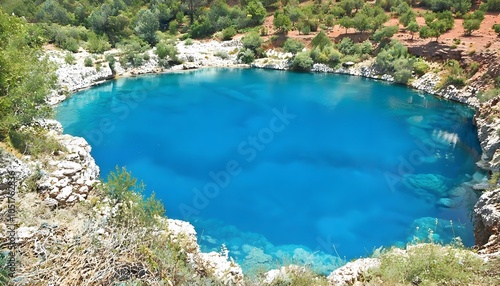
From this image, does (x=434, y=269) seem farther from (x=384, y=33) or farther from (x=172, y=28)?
(x=172, y=28)

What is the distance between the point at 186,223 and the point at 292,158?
9.14m

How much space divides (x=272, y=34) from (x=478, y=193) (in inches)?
1318

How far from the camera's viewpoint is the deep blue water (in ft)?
47.5

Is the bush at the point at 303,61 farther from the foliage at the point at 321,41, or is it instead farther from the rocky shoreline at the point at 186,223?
the foliage at the point at 321,41

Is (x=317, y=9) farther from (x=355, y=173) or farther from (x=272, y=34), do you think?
(x=355, y=173)

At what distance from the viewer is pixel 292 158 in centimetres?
2053

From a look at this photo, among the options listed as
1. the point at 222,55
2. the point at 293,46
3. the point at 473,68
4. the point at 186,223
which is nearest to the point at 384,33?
the point at 293,46

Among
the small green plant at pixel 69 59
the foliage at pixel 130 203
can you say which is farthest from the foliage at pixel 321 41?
the foliage at pixel 130 203

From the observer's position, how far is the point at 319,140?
2280 centimetres

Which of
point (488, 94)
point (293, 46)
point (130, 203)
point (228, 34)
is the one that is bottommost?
point (228, 34)

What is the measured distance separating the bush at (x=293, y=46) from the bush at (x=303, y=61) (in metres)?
1.71

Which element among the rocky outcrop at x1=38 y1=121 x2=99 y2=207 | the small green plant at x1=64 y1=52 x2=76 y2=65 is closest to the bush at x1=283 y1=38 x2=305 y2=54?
the small green plant at x1=64 y1=52 x2=76 y2=65

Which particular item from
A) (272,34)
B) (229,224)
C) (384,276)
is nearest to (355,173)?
(229,224)

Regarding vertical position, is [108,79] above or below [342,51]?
below
